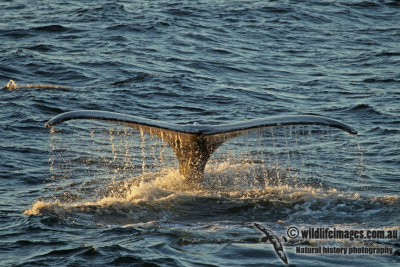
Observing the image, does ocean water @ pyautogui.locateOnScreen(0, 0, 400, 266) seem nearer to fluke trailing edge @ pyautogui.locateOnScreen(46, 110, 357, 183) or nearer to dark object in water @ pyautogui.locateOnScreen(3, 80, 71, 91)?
dark object in water @ pyautogui.locateOnScreen(3, 80, 71, 91)

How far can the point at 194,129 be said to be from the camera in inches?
363

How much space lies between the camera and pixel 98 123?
14.6 meters

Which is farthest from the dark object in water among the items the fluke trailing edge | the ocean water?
the fluke trailing edge

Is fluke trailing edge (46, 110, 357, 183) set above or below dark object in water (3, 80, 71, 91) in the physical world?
above

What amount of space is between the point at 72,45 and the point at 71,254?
15.0m

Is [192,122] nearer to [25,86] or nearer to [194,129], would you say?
[25,86]

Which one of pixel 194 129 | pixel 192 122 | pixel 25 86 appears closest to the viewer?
pixel 194 129

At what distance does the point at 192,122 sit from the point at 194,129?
5.59 m

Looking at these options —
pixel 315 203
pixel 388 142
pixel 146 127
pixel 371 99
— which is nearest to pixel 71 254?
pixel 146 127

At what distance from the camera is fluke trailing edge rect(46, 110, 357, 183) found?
8.60 meters

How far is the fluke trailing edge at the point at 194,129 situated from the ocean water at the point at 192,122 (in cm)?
33

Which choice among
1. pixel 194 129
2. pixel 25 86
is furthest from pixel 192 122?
pixel 194 129

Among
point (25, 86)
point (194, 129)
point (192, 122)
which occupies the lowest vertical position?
point (192, 122)

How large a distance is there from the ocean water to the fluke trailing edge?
1.08ft
